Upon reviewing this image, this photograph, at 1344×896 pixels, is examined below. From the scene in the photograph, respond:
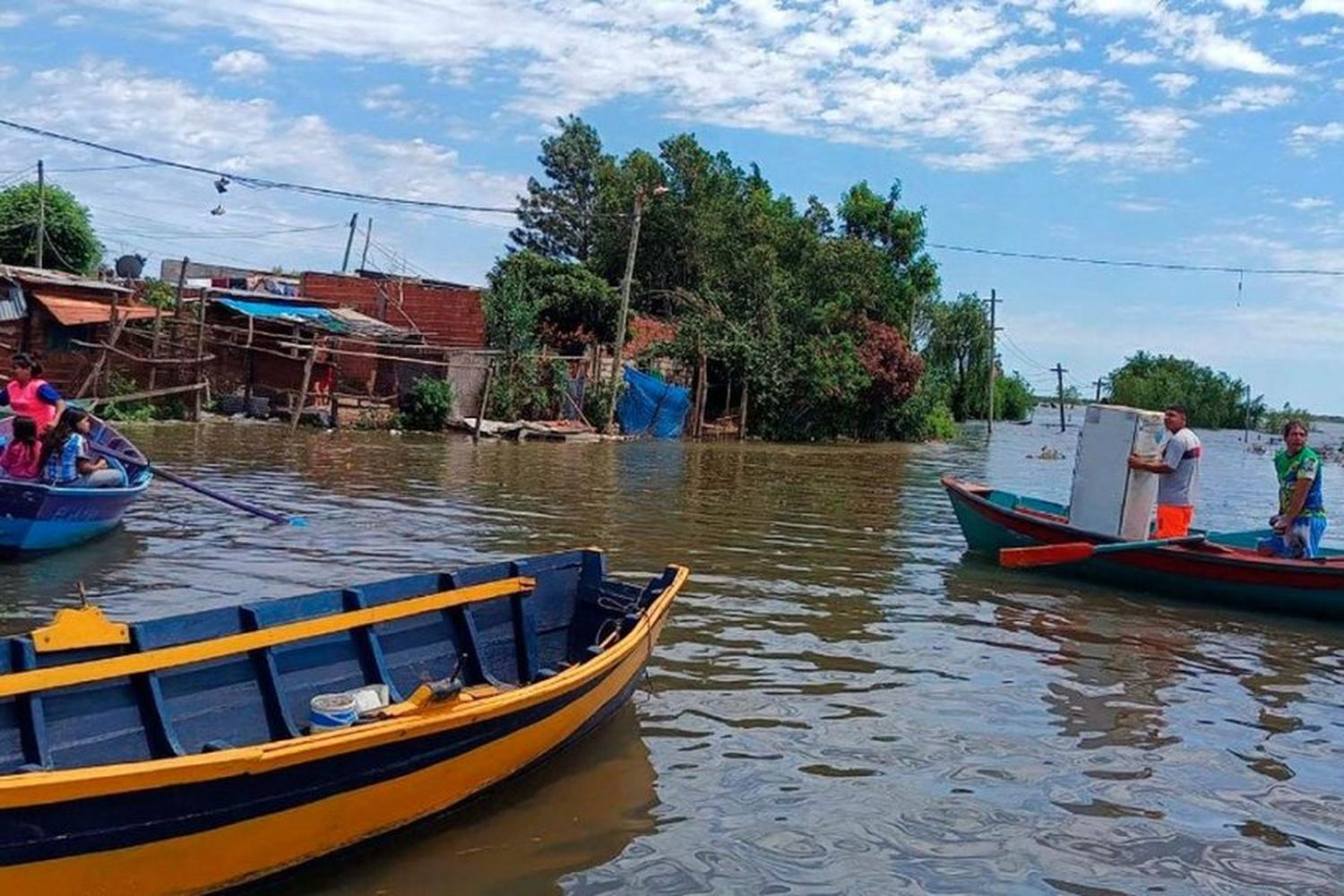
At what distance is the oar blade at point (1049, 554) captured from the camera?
493 inches

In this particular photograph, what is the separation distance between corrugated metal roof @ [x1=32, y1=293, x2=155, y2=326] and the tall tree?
962 inches

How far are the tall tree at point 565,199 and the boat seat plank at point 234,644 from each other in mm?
42305

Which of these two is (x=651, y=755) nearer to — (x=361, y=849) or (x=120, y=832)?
(x=361, y=849)

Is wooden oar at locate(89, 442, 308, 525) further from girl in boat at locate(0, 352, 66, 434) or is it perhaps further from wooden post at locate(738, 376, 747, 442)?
wooden post at locate(738, 376, 747, 442)

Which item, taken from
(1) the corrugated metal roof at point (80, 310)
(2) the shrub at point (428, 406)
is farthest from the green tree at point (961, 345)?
(1) the corrugated metal roof at point (80, 310)

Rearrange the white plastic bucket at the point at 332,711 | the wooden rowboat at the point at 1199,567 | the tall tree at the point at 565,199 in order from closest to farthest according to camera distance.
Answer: the white plastic bucket at the point at 332,711 < the wooden rowboat at the point at 1199,567 < the tall tree at the point at 565,199

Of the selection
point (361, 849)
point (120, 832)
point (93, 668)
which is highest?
point (93, 668)

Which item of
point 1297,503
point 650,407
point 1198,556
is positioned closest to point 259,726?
point 1198,556

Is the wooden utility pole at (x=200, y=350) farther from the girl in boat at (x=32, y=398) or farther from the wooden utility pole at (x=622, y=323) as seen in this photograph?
the girl in boat at (x=32, y=398)

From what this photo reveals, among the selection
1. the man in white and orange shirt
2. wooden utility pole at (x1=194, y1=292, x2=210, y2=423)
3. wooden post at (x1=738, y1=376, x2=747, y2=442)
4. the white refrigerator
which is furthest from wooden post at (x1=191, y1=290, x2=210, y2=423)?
the man in white and orange shirt

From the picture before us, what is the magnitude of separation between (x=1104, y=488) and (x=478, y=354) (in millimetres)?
19047

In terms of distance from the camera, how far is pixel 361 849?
5.36 meters

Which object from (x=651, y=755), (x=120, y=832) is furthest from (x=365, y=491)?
(x=120, y=832)

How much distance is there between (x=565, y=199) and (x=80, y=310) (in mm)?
28823
